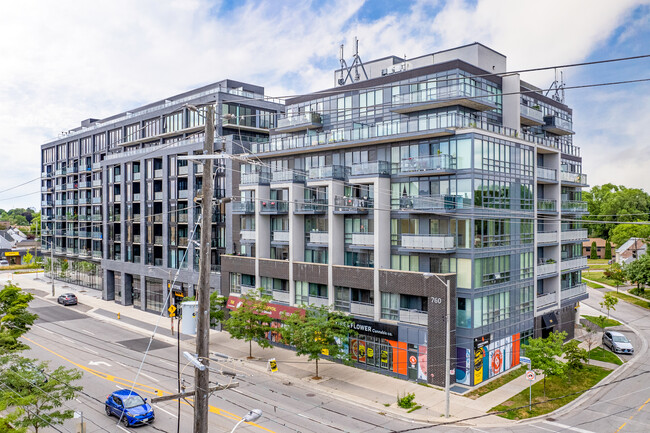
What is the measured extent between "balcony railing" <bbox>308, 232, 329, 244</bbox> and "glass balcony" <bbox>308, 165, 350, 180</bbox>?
4.62 meters

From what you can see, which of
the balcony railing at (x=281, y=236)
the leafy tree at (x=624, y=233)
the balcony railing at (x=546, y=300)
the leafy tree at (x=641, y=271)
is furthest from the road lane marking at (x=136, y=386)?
the leafy tree at (x=624, y=233)

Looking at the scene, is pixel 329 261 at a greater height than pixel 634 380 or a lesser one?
greater

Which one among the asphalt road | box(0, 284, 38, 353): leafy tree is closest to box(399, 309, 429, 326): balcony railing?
the asphalt road

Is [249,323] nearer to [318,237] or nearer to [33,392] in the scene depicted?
[318,237]

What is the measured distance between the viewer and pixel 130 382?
109 ft

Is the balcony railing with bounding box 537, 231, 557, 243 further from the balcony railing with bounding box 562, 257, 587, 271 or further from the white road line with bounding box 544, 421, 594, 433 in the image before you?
the white road line with bounding box 544, 421, 594, 433

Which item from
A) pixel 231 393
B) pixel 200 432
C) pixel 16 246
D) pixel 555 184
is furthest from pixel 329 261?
pixel 16 246

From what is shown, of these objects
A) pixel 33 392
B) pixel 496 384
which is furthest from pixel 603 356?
pixel 33 392

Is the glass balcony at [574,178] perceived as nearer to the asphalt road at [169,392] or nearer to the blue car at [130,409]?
the asphalt road at [169,392]

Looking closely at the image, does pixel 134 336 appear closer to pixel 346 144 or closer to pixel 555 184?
pixel 346 144

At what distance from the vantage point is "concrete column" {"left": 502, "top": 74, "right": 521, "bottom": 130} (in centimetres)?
3919

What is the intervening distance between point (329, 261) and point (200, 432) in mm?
25703

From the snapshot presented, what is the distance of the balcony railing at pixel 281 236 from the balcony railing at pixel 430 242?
493 inches

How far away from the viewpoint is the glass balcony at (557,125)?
46.6 metres
